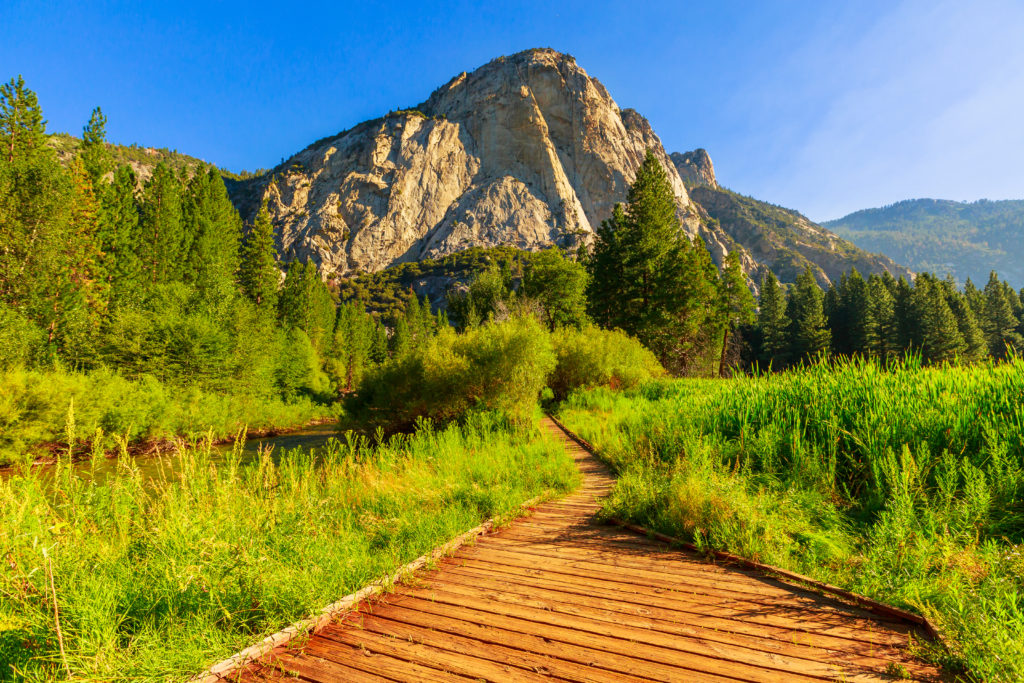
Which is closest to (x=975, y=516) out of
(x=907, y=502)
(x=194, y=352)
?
(x=907, y=502)

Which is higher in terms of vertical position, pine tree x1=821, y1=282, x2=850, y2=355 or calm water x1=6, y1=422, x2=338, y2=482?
pine tree x1=821, y1=282, x2=850, y2=355

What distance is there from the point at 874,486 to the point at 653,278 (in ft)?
73.8

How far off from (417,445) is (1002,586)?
24.9 feet

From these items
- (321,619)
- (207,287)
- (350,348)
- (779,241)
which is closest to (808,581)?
(321,619)

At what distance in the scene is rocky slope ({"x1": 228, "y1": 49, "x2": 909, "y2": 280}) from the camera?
105 m

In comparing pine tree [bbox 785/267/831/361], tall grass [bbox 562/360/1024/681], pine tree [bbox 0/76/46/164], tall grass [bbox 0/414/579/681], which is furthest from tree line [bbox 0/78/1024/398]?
tall grass [bbox 0/414/579/681]

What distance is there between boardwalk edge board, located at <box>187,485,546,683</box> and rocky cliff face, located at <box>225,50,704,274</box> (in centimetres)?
9967

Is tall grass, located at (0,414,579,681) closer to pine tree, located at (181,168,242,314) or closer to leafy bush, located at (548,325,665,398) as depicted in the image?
leafy bush, located at (548,325,665,398)

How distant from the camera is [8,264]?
20156 mm

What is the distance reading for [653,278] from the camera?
2647 centimetres

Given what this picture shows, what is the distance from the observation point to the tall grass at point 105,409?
15.1 m

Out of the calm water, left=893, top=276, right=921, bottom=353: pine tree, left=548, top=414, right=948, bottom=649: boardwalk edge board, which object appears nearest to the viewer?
left=548, top=414, right=948, bottom=649: boardwalk edge board

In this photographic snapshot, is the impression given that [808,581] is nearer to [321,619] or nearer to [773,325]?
[321,619]

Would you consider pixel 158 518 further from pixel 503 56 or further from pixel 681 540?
pixel 503 56
